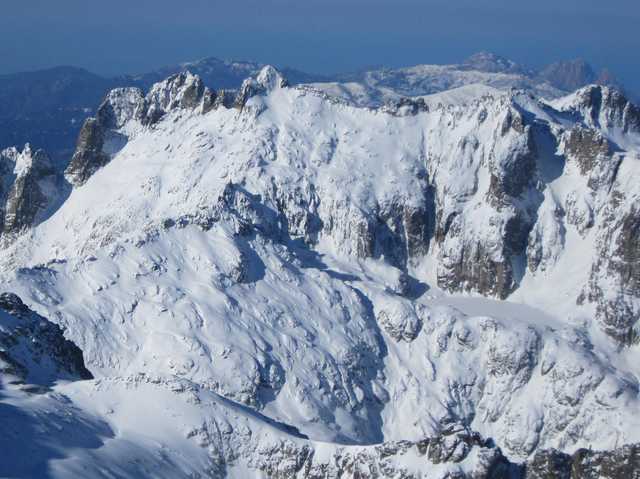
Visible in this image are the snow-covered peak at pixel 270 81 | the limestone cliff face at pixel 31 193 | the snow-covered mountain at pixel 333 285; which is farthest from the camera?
the snow-covered peak at pixel 270 81

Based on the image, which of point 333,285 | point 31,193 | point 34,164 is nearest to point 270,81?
point 34,164

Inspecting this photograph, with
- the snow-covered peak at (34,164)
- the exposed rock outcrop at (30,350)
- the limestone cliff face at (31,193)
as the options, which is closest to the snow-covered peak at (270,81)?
the limestone cliff face at (31,193)

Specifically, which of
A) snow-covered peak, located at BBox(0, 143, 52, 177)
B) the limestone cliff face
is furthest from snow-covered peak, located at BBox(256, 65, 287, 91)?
snow-covered peak, located at BBox(0, 143, 52, 177)

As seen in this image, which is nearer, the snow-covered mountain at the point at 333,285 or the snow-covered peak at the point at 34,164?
the snow-covered mountain at the point at 333,285

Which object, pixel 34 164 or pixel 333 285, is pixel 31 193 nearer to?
pixel 34 164

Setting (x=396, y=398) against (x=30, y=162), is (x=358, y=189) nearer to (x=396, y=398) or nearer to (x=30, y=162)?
(x=396, y=398)

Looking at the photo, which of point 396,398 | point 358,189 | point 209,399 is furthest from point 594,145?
point 209,399

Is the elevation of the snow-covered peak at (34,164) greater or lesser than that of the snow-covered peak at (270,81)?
lesser

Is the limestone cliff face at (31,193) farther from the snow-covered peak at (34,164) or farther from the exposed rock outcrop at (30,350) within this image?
the exposed rock outcrop at (30,350)

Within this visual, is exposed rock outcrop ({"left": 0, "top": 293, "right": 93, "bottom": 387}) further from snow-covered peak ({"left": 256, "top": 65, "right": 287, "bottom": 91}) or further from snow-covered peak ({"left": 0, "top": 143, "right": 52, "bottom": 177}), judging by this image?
snow-covered peak ({"left": 256, "top": 65, "right": 287, "bottom": 91})
